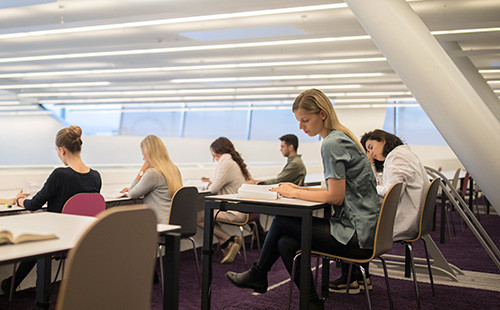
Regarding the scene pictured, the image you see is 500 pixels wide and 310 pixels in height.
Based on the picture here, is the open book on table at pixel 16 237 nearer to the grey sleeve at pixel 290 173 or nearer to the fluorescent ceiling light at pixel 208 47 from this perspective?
the grey sleeve at pixel 290 173

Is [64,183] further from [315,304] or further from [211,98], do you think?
[211,98]

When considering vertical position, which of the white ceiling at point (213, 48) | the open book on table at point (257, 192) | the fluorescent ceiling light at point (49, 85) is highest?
the white ceiling at point (213, 48)

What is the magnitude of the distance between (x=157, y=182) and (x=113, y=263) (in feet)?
7.53

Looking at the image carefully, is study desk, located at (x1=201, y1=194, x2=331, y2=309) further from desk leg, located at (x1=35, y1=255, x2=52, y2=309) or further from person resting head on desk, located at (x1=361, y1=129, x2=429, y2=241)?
desk leg, located at (x1=35, y1=255, x2=52, y2=309)

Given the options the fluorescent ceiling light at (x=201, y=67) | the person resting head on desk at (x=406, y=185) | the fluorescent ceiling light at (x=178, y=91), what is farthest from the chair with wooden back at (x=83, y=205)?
the fluorescent ceiling light at (x=178, y=91)

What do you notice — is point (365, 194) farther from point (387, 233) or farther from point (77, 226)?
point (77, 226)

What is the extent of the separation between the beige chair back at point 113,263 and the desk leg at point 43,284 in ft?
0.93

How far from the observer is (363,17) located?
3.51 metres

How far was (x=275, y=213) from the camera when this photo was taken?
2.28 m

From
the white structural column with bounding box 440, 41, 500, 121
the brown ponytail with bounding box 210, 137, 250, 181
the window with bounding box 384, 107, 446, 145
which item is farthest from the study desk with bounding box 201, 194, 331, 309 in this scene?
the window with bounding box 384, 107, 446, 145

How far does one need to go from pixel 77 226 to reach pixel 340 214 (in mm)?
1298

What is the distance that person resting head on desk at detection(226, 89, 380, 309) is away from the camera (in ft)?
7.59

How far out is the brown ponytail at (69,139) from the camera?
3.06 metres

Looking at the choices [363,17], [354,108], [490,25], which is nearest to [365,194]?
[363,17]
